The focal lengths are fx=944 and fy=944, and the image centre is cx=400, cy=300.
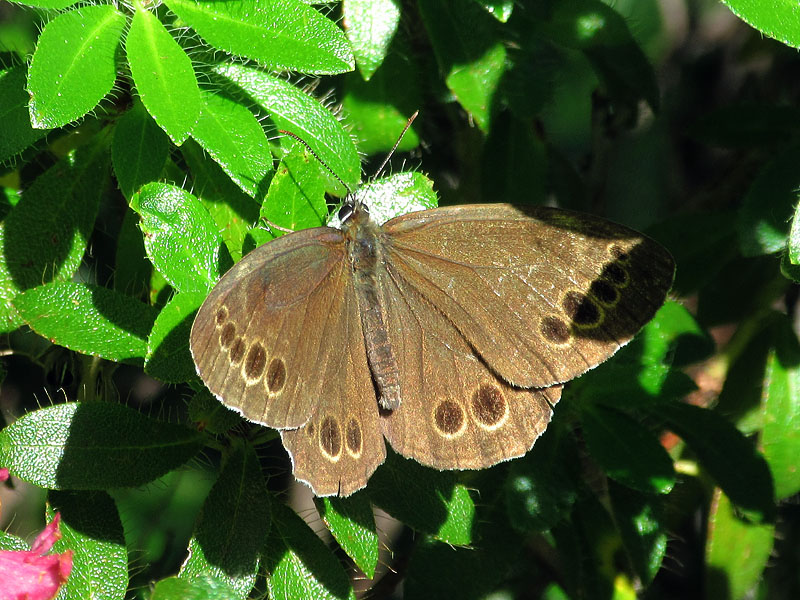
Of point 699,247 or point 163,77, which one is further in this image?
point 699,247

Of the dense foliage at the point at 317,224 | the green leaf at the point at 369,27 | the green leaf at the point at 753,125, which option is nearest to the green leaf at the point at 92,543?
the dense foliage at the point at 317,224

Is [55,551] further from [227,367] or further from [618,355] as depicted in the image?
[618,355]

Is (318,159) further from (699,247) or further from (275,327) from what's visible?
(699,247)

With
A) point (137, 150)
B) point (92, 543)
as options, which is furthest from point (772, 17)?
point (92, 543)

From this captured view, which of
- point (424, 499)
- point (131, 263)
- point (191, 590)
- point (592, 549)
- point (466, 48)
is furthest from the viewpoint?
point (592, 549)

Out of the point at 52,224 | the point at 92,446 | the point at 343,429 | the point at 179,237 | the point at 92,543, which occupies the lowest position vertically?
the point at 92,543

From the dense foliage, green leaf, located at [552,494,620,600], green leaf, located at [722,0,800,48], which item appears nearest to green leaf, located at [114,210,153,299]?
the dense foliage

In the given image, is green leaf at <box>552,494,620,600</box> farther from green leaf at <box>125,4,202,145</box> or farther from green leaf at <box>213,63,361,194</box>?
green leaf at <box>125,4,202,145</box>
